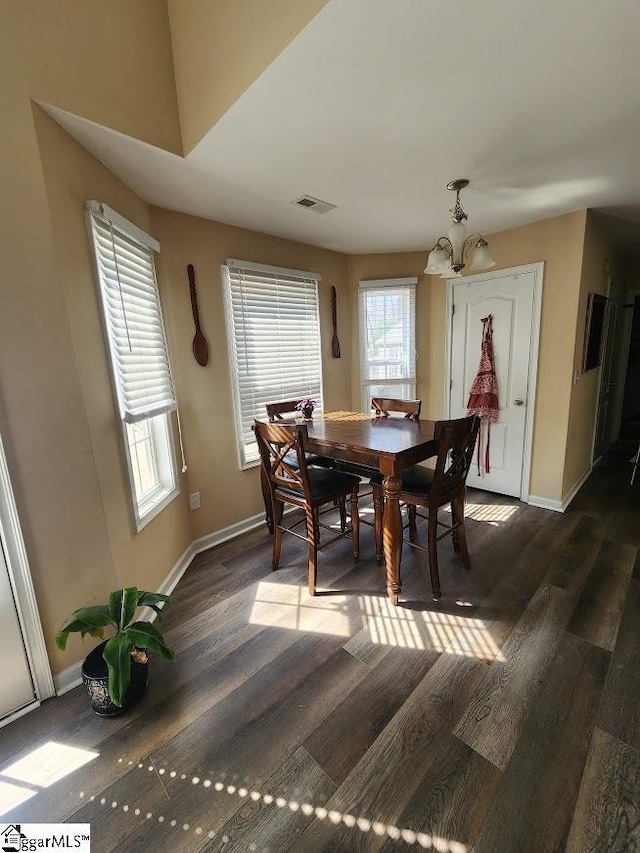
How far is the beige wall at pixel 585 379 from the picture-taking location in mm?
2844

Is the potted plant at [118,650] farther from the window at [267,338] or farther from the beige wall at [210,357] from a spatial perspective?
the window at [267,338]

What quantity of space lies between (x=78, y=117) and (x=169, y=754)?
2.49m

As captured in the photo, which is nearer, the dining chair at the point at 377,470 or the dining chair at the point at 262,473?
the dining chair at the point at 377,470

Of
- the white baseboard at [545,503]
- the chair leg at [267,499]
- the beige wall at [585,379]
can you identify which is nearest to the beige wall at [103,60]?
the chair leg at [267,499]

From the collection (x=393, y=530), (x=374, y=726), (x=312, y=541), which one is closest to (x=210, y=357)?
(x=312, y=541)

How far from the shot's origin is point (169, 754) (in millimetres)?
1297

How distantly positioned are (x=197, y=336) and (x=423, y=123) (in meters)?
1.79

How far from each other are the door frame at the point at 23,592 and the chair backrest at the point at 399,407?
229cm

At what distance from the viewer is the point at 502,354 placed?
3211 millimetres

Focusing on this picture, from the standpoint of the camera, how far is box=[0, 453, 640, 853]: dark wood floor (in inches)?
42.8

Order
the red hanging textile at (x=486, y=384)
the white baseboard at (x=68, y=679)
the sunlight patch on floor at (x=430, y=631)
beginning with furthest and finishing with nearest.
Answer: the red hanging textile at (x=486, y=384) → the sunlight patch on floor at (x=430, y=631) → the white baseboard at (x=68, y=679)

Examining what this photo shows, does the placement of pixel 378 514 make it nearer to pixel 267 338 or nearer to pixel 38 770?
pixel 267 338

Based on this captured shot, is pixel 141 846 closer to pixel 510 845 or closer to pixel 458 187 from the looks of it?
pixel 510 845

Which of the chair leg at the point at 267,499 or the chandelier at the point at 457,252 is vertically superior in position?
the chandelier at the point at 457,252
